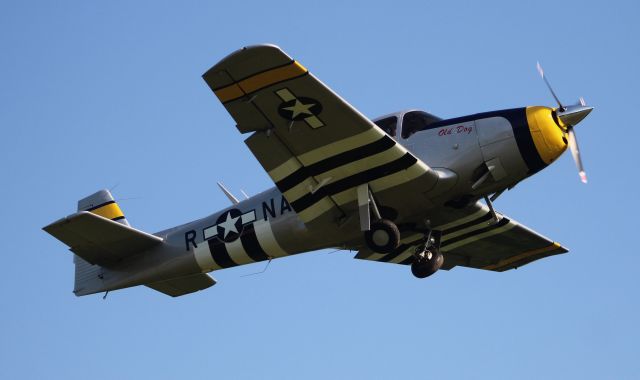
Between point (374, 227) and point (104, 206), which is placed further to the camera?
point (104, 206)

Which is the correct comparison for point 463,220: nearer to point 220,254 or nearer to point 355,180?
point 355,180

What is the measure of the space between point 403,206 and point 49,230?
5.32 meters

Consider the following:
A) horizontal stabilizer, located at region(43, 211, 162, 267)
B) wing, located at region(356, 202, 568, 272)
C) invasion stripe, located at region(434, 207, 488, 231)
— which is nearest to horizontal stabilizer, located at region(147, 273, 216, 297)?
horizontal stabilizer, located at region(43, 211, 162, 267)

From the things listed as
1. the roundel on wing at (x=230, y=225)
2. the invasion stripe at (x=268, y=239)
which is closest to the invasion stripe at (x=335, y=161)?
the invasion stripe at (x=268, y=239)

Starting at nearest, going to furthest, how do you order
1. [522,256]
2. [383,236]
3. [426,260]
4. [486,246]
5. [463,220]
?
1. [383,236]
2. [426,260]
3. [463,220]
4. [486,246]
5. [522,256]

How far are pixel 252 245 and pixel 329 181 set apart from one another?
2.12m

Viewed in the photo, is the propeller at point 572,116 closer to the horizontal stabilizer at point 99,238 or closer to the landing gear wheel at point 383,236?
the landing gear wheel at point 383,236

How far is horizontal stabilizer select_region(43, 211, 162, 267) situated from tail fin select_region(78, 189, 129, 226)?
177 centimetres

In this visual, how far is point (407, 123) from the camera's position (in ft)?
48.7

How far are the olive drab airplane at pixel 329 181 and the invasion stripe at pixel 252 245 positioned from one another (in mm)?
Answer: 18

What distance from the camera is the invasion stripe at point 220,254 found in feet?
53.3

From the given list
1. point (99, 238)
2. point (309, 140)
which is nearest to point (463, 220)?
point (309, 140)

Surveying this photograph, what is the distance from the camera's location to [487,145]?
14.3 metres

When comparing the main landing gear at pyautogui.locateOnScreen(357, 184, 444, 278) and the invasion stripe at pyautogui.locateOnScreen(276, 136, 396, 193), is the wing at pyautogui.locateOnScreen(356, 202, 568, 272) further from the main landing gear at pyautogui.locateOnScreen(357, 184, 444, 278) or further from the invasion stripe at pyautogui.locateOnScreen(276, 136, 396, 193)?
the invasion stripe at pyautogui.locateOnScreen(276, 136, 396, 193)
